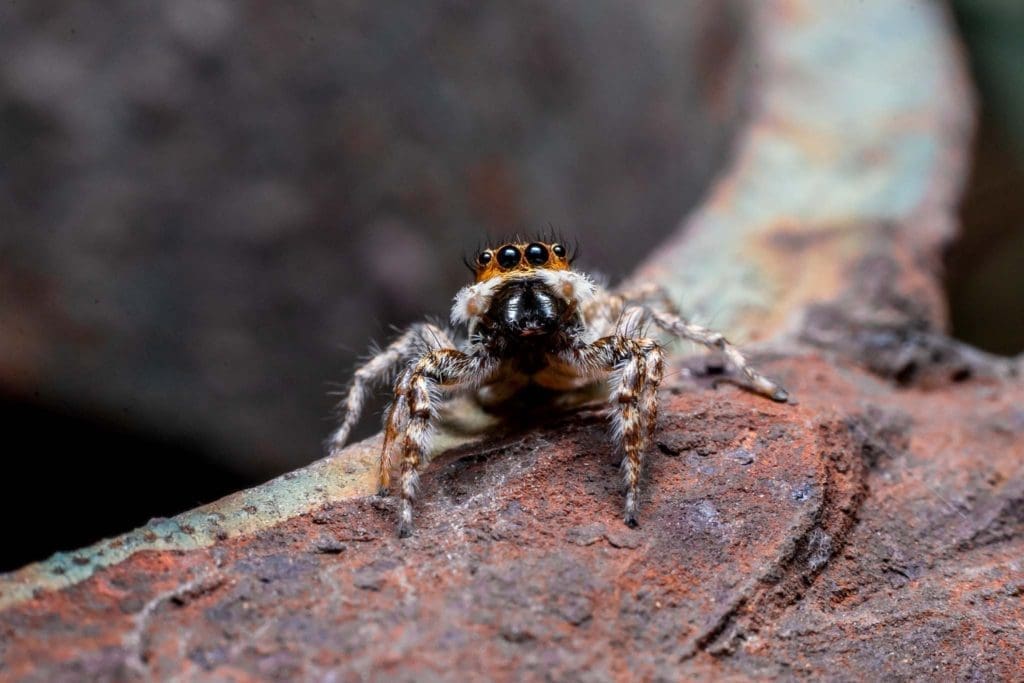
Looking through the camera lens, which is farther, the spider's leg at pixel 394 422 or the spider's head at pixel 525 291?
the spider's head at pixel 525 291

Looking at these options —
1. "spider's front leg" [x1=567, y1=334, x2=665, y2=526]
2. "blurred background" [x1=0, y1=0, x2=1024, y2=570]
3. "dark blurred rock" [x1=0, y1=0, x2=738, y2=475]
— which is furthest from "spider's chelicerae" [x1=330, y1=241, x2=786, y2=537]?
"blurred background" [x1=0, y1=0, x2=1024, y2=570]

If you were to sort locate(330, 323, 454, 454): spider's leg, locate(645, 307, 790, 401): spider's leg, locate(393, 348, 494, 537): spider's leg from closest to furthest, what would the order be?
locate(393, 348, 494, 537): spider's leg
locate(645, 307, 790, 401): spider's leg
locate(330, 323, 454, 454): spider's leg

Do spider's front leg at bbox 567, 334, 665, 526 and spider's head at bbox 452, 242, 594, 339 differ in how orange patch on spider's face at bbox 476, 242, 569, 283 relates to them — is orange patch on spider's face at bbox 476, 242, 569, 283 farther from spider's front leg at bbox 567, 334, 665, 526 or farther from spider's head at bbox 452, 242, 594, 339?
spider's front leg at bbox 567, 334, 665, 526

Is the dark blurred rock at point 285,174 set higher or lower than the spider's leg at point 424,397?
higher

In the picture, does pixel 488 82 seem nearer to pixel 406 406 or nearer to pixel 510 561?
pixel 406 406

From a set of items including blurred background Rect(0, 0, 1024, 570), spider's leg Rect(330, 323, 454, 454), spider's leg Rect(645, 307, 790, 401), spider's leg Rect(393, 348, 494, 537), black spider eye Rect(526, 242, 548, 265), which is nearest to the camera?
spider's leg Rect(393, 348, 494, 537)

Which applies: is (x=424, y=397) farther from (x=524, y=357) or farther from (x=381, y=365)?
(x=381, y=365)

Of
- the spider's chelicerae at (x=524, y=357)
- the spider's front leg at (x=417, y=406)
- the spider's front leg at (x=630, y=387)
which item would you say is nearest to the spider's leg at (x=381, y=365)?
the spider's chelicerae at (x=524, y=357)

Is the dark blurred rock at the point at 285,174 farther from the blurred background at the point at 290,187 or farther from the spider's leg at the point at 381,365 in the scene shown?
the spider's leg at the point at 381,365
